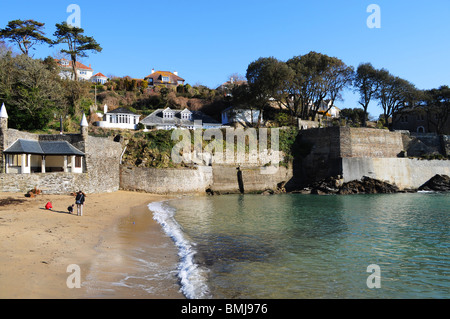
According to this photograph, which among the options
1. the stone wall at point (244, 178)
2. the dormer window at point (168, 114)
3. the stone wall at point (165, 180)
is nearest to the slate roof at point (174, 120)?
the dormer window at point (168, 114)

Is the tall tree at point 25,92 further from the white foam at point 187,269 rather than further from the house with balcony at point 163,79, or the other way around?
the house with balcony at point 163,79

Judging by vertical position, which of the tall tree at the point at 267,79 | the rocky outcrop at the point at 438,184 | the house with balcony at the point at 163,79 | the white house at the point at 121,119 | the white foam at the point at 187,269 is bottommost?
the rocky outcrop at the point at 438,184

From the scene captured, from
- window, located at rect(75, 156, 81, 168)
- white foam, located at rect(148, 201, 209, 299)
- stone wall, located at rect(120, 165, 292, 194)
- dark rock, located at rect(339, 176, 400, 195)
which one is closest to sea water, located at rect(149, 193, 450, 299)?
white foam, located at rect(148, 201, 209, 299)

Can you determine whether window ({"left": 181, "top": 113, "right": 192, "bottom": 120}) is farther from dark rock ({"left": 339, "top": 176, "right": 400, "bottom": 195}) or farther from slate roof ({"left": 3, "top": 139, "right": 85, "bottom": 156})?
slate roof ({"left": 3, "top": 139, "right": 85, "bottom": 156})

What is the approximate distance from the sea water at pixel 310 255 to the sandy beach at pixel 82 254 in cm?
86

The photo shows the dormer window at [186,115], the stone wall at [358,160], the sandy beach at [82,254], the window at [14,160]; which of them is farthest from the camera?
the dormer window at [186,115]

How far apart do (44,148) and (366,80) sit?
147 ft

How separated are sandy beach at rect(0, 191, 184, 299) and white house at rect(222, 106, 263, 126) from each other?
109 feet

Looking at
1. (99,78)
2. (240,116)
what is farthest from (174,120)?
(99,78)

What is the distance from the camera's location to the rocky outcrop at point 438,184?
135 feet

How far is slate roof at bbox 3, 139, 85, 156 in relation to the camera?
2206cm
